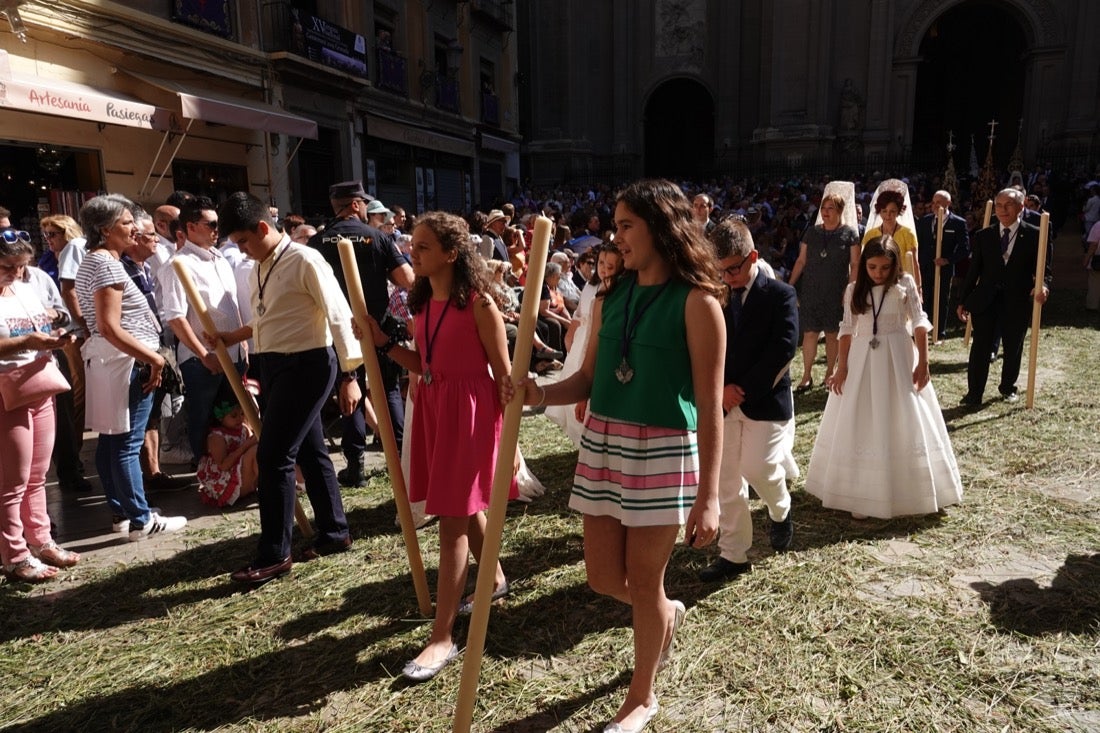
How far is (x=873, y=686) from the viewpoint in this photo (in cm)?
310

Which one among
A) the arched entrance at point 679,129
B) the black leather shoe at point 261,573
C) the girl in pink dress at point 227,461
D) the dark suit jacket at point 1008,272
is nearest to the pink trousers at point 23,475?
the girl in pink dress at point 227,461

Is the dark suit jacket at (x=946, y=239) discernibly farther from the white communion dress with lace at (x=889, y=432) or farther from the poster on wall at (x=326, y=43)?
the poster on wall at (x=326, y=43)

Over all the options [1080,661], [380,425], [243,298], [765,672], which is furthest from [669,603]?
[243,298]

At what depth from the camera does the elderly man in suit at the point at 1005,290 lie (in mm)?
7266

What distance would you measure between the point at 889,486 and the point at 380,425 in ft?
10.9

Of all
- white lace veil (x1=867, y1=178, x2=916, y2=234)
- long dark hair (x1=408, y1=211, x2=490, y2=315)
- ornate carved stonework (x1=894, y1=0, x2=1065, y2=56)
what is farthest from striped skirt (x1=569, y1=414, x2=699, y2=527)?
ornate carved stonework (x1=894, y1=0, x2=1065, y2=56)

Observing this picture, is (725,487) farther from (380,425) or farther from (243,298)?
(243,298)

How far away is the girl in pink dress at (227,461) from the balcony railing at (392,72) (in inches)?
664

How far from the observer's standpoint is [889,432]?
186 inches

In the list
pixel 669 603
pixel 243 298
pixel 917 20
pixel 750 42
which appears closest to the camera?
pixel 669 603

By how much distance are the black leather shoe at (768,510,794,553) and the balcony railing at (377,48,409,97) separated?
750 inches

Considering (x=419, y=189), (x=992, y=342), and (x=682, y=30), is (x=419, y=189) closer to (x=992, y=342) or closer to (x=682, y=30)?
(x=682, y=30)

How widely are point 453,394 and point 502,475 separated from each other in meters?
0.83

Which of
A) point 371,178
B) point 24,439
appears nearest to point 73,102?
point 24,439
